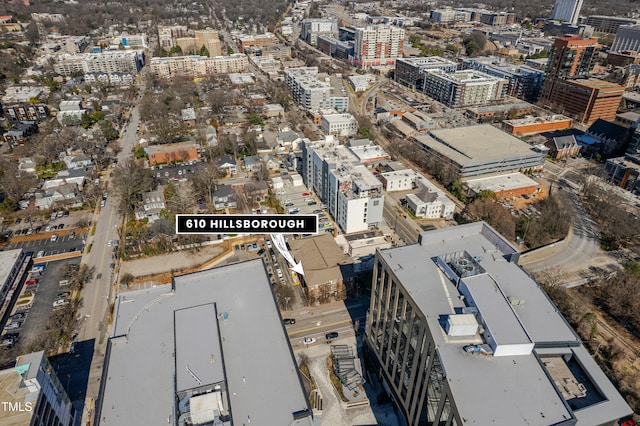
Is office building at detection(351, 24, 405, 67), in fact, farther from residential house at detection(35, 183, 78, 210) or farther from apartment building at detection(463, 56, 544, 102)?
residential house at detection(35, 183, 78, 210)

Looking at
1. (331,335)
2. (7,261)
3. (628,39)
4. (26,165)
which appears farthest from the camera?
(628,39)

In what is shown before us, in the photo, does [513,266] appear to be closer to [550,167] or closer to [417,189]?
[417,189]

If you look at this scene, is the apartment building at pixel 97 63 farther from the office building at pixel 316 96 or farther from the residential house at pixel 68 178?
the residential house at pixel 68 178

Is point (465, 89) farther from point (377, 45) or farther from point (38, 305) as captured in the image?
point (38, 305)

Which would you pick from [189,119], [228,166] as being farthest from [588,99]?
[189,119]

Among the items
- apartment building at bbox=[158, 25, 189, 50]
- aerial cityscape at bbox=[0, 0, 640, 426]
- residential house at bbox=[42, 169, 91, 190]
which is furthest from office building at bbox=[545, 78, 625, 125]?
apartment building at bbox=[158, 25, 189, 50]

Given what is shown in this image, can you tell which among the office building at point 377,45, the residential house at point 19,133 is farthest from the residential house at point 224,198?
the office building at point 377,45
